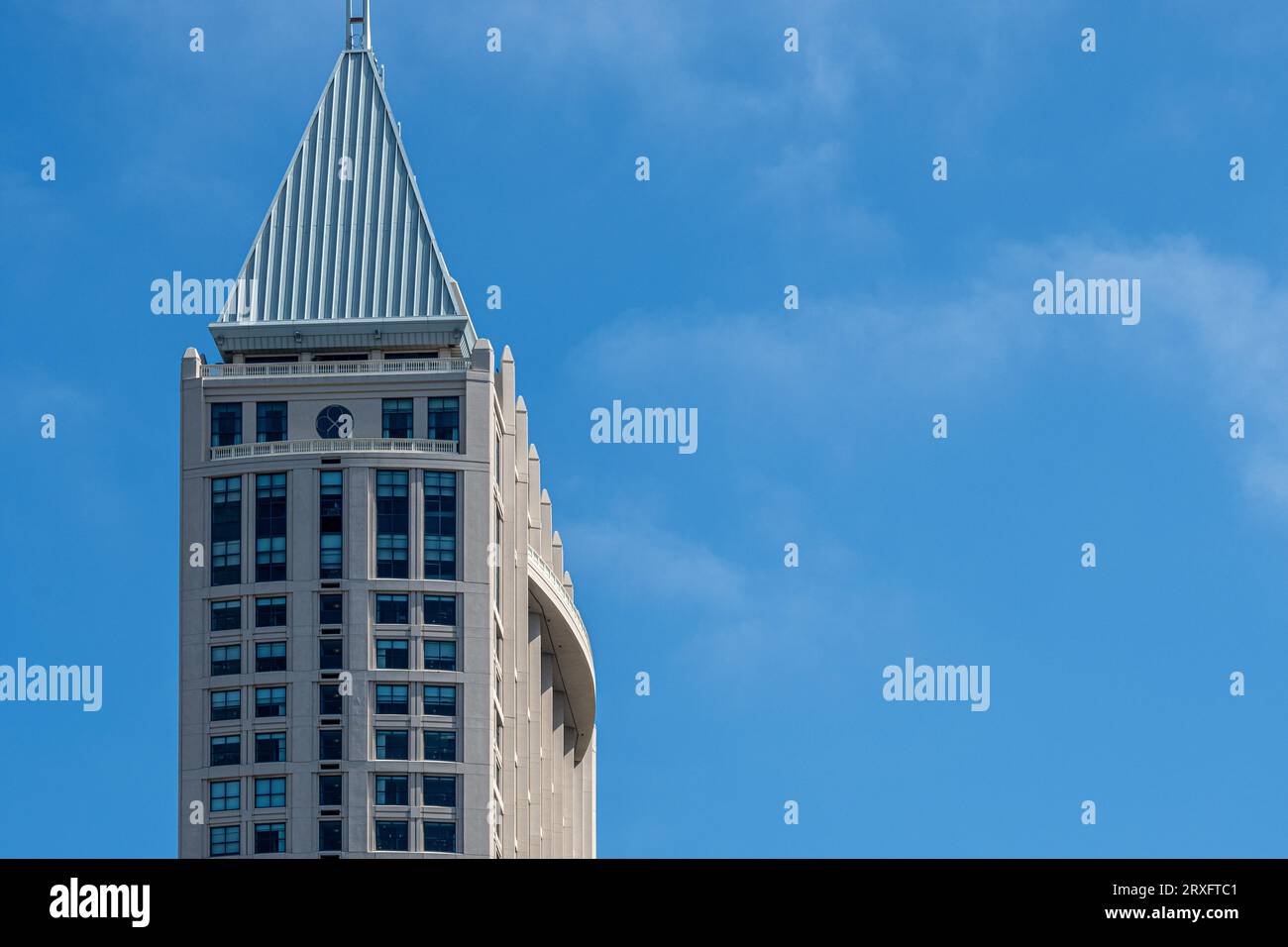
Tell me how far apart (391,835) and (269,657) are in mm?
12682

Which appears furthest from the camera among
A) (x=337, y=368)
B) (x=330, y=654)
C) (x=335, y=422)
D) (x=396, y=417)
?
(x=337, y=368)

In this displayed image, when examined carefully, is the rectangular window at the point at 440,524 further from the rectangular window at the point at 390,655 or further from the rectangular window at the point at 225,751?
the rectangular window at the point at 225,751

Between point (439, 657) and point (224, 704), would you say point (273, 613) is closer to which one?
point (224, 704)

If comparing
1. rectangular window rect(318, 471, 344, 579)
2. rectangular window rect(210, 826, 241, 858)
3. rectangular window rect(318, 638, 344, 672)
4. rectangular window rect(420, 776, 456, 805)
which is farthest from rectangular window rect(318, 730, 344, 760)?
rectangular window rect(318, 471, 344, 579)

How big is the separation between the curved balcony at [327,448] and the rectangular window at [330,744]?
55.4ft

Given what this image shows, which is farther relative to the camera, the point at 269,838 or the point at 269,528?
the point at 269,528

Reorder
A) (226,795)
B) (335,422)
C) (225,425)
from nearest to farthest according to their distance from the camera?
(226,795)
(335,422)
(225,425)

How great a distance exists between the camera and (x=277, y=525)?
157000 mm

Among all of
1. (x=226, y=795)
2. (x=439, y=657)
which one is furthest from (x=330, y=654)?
(x=226, y=795)

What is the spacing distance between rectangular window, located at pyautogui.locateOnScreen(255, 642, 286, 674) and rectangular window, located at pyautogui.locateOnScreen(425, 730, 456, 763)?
929cm

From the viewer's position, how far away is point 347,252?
174m

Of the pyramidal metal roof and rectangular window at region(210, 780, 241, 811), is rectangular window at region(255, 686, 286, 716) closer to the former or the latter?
rectangular window at region(210, 780, 241, 811)
